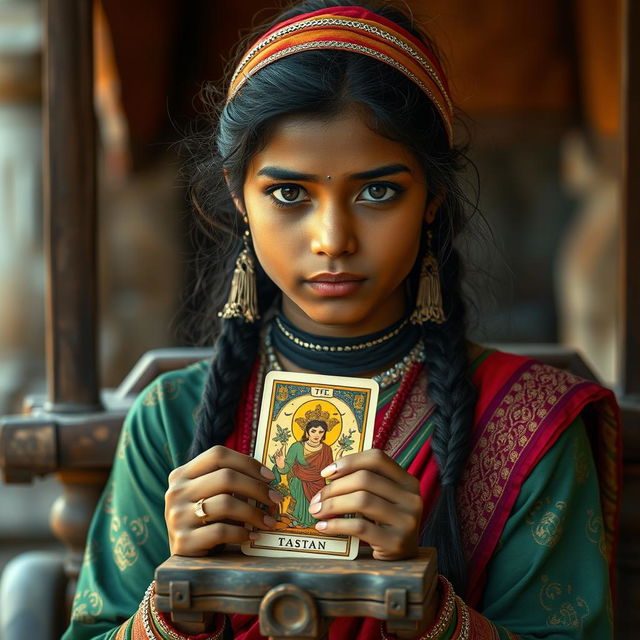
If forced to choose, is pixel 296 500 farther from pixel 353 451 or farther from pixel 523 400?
pixel 523 400

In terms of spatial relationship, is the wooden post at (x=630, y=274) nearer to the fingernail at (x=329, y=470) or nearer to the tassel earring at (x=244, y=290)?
the tassel earring at (x=244, y=290)

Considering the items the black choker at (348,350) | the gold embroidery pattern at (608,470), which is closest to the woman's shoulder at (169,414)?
the black choker at (348,350)

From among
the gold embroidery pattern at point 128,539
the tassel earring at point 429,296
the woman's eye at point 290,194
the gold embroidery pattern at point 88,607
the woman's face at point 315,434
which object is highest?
the woman's eye at point 290,194

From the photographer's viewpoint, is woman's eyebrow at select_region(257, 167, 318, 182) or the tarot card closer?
the tarot card

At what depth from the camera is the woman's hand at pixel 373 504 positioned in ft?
4.93

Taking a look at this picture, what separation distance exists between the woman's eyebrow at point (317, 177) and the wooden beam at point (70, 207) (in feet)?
2.43

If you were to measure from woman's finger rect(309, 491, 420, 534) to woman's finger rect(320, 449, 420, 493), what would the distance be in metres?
0.03

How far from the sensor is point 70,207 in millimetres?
2373

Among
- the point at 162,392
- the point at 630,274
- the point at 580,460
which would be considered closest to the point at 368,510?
the point at 580,460

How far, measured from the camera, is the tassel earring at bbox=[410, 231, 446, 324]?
1943 mm

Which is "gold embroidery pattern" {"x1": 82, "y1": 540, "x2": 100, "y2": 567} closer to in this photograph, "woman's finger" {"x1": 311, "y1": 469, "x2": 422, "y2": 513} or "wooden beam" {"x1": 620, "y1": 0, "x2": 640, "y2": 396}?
"woman's finger" {"x1": 311, "y1": 469, "x2": 422, "y2": 513}

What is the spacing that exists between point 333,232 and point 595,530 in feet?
2.22

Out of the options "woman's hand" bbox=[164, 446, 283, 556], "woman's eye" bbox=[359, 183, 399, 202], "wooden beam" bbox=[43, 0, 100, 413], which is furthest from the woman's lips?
"wooden beam" bbox=[43, 0, 100, 413]

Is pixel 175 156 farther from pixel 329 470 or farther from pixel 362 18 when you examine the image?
pixel 329 470
